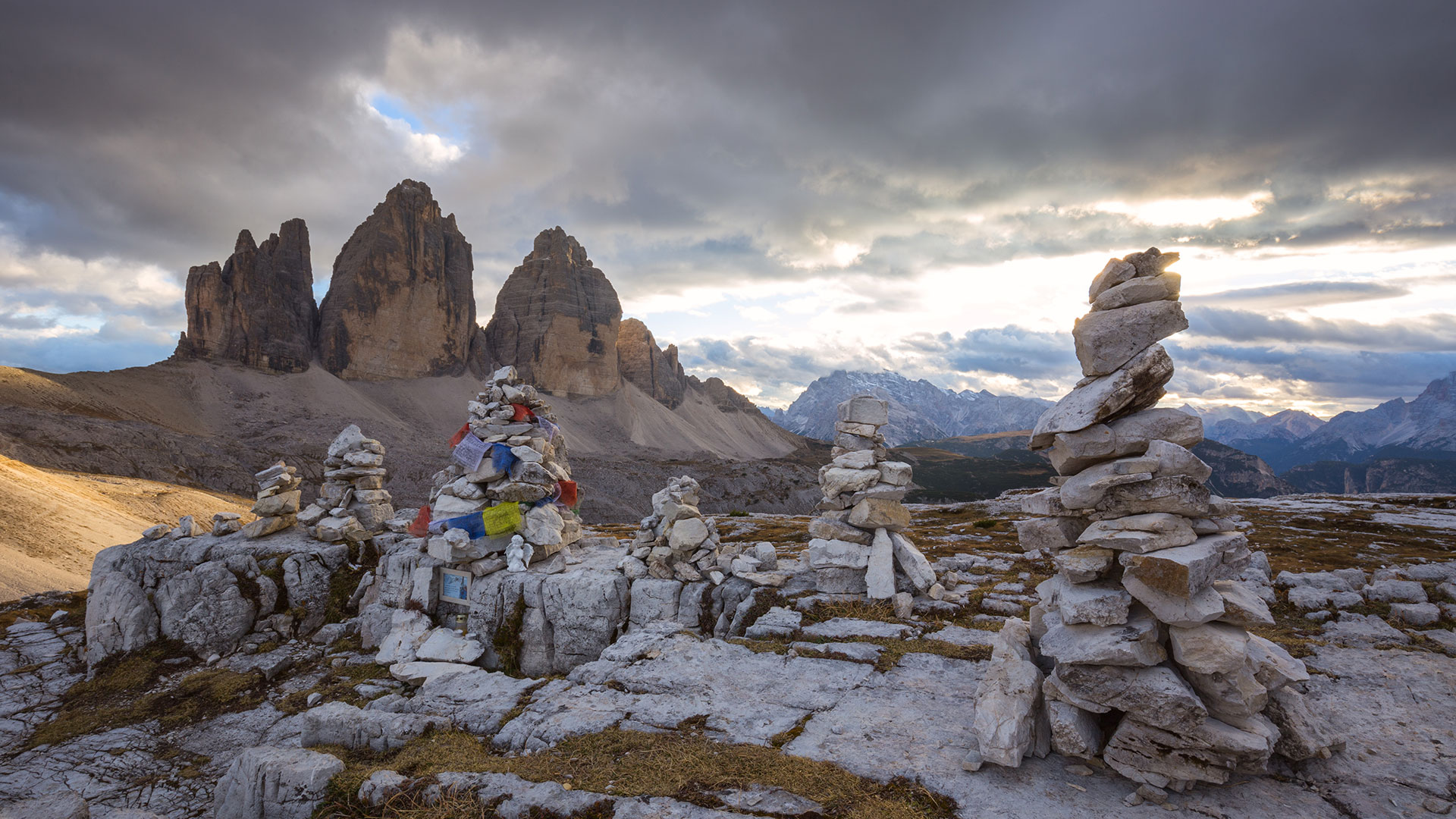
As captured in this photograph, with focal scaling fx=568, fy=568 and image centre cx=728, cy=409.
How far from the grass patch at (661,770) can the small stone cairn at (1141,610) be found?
5.33 ft

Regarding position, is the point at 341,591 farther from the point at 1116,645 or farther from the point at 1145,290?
the point at 1145,290

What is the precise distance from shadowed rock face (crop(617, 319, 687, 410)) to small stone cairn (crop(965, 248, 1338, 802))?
173 metres

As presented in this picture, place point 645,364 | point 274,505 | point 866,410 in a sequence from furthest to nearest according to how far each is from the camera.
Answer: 1. point 645,364
2. point 274,505
3. point 866,410

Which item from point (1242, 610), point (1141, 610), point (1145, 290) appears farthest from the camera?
point (1145, 290)

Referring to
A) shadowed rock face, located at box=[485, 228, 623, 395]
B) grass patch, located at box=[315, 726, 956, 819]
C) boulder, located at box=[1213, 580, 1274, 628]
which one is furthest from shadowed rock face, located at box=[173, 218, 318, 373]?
boulder, located at box=[1213, 580, 1274, 628]

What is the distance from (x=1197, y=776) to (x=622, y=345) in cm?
18395

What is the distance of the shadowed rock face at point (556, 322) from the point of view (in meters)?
150

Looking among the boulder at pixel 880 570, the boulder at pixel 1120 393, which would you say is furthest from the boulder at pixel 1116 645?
the boulder at pixel 880 570

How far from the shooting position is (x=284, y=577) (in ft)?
66.6

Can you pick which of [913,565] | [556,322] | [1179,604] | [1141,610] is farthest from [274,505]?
[556,322]

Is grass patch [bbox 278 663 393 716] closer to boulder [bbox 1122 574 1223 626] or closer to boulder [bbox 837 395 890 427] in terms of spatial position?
boulder [bbox 837 395 890 427]

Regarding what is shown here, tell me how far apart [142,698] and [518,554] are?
1104 centimetres

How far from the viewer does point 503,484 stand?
19.1m

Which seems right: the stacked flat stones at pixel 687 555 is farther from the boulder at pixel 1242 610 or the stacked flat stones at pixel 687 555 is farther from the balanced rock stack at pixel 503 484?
the boulder at pixel 1242 610
